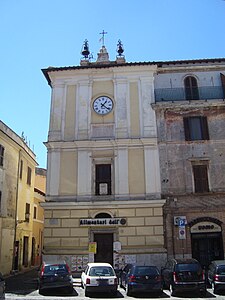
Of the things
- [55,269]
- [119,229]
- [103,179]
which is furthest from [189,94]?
[55,269]

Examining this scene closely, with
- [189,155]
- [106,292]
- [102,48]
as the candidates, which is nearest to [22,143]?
[102,48]

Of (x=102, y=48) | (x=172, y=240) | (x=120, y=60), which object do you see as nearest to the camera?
(x=172, y=240)

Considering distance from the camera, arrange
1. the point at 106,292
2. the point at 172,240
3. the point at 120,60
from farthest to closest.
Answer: the point at 120,60, the point at 172,240, the point at 106,292

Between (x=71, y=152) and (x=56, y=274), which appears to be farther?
(x=71, y=152)

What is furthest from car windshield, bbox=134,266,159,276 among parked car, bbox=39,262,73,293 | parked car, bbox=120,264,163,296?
parked car, bbox=39,262,73,293

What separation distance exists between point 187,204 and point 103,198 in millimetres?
5820

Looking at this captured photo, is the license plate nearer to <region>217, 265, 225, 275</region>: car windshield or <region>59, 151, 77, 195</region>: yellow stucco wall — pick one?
<region>217, 265, 225, 275</region>: car windshield

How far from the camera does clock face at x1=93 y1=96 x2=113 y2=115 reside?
982 inches

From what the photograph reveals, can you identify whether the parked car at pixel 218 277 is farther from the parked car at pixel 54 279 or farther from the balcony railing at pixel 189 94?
the balcony railing at pixel 189 94

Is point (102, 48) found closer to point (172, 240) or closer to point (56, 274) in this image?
point (172, 240)

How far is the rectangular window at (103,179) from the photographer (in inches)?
913

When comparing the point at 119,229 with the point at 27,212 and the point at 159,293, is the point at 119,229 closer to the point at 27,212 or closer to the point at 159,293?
the point at 159,293

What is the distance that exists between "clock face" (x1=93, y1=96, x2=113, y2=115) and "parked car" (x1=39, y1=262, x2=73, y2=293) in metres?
12.4

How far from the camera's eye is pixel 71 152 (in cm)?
2398
